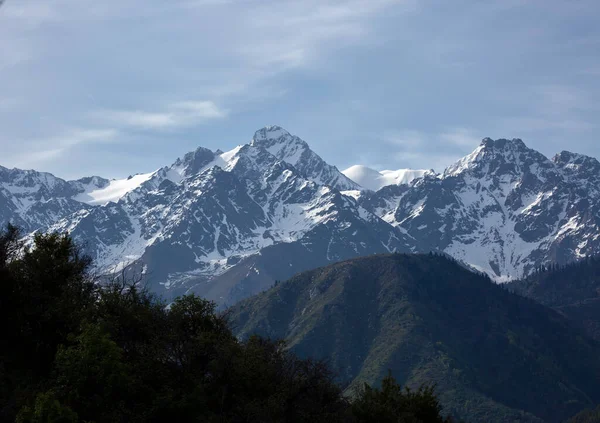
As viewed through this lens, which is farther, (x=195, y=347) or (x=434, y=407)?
(x=434, y=407)

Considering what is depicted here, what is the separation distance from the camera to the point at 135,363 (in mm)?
90500

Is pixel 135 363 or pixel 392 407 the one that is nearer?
pixel 135 363

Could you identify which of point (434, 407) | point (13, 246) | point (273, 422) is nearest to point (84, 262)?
point (13, 246)

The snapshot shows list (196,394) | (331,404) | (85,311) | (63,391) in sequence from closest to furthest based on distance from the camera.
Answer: (63,391)
(196,394)
(85,311)
(331,404)

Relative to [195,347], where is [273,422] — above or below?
below

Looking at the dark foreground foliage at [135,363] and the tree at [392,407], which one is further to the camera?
the tree at [392,407]

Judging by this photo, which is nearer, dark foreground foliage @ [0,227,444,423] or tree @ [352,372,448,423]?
dark foreground foliage @ [0,227,444,423]

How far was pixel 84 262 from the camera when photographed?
109750mm

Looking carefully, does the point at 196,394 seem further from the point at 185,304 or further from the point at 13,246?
the point at 13,246

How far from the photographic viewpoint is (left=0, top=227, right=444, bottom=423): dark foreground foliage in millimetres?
82250

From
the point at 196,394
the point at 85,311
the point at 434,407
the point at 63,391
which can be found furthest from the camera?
the point at 434,407

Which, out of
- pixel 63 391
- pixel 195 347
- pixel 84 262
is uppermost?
pixel 84 262

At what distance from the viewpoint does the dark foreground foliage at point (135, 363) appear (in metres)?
82.2

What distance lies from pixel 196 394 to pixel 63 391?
14135mm
